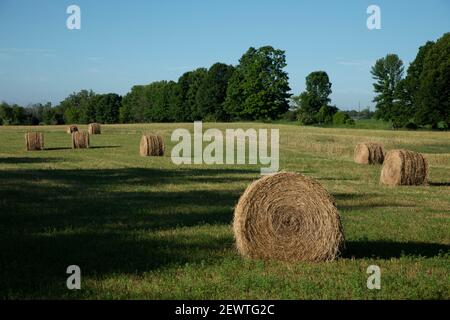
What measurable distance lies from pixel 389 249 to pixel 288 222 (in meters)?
2.03

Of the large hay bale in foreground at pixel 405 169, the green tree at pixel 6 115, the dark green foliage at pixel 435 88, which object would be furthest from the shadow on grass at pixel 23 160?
the green tree at pixel 6 115

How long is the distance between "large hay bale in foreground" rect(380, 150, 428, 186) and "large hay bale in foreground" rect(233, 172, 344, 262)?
11262 millimetres

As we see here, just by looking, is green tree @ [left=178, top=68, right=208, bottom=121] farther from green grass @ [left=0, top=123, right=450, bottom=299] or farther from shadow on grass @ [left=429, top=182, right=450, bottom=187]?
green grass @ [left=0, top=123, right=450, bottom=299]

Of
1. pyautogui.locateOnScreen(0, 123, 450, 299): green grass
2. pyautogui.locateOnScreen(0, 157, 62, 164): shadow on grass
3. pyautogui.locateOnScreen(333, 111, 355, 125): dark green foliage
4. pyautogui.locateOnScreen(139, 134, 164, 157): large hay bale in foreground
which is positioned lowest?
pyautogui.locateOnScreen(0, 123, 450, 299): green grass

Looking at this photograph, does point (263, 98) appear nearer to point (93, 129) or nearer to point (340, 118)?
point (340, 118)

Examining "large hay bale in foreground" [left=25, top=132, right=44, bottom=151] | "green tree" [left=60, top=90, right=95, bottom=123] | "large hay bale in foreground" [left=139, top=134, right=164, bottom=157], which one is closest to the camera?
"large hay bale in foreground" [left=139, top=134, right=164, bottom=157]

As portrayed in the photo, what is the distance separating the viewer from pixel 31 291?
292 inches

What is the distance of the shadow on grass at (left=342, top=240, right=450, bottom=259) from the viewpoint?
31.9ft

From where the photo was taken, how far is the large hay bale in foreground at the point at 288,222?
30.9ft

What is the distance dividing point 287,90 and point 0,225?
98058 mm

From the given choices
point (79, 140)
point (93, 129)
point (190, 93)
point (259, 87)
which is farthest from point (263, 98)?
point (79, 140)

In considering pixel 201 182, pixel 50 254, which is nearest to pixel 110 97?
pixel 201 182

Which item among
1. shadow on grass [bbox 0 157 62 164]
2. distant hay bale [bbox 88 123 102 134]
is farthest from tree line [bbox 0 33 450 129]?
shadow on grass [bbox 0 157 62 164]
